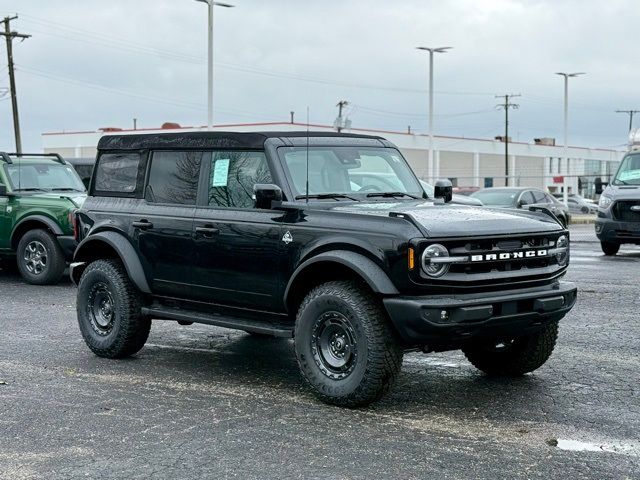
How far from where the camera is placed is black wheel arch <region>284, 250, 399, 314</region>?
20.2 feet

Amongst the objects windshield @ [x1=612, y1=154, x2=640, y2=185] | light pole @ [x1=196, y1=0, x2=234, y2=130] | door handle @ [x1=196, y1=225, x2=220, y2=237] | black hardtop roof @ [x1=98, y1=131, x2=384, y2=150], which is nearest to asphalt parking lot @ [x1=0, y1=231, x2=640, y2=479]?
door handle @ [x1=196, y1=225, x2=220, y2=237]

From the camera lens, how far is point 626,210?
59.4ft

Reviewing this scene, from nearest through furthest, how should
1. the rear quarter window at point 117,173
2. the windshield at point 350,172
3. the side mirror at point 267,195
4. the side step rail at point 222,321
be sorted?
the side mirror at point 267,195
the side step rail at point 222,321
the windshield at point 350,172
the rear quarter window at point 117,173

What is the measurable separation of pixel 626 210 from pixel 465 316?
13048 mm

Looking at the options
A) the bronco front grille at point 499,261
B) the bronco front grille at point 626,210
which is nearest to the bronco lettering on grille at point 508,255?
the bronco front grille at point 499,261

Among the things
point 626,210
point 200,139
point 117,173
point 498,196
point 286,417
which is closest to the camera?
point 286,417

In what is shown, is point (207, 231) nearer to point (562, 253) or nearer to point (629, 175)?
point (562, 253)

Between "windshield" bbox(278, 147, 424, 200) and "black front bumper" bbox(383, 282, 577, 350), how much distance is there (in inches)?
55.2

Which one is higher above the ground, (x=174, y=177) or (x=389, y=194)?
(x=174, y=177)

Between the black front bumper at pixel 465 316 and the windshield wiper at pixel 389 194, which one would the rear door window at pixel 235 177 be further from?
the black front bumper at pixel 465 316

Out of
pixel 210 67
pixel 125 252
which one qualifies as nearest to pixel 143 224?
pixel 125 252

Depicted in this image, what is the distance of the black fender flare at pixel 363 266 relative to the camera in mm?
6141

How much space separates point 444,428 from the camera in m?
5.93

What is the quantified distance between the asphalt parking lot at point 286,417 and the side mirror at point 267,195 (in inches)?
52.7
